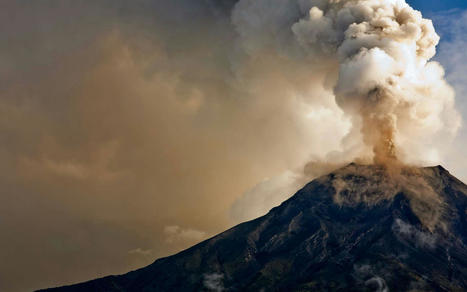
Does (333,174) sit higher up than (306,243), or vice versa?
(333,174)

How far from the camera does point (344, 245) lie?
512 ft

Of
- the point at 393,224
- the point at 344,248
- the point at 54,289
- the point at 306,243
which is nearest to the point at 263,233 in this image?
the point at 306,243

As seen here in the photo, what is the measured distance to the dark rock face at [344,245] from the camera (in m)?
138

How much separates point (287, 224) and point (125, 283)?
5988cm

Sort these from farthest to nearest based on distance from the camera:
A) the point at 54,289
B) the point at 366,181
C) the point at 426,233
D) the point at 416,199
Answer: the point at 54,289, the point at 366,181, the point at 416,199, the point at 426,233

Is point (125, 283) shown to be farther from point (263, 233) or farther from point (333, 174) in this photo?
point (333, 174)

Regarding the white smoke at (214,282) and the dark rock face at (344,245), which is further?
the white smoke at (214,282)

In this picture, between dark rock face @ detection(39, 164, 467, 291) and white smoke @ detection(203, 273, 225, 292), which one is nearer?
dark rock face @ detection(39, 164, 467, 291)

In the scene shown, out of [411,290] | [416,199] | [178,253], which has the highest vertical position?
[178,253]

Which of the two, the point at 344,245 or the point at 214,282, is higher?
the point at 214,282

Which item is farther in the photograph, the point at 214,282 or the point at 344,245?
the point at 214,282

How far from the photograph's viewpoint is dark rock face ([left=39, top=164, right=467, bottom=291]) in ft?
454

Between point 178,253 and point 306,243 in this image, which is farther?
point 178,253

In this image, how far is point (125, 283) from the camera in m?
183
